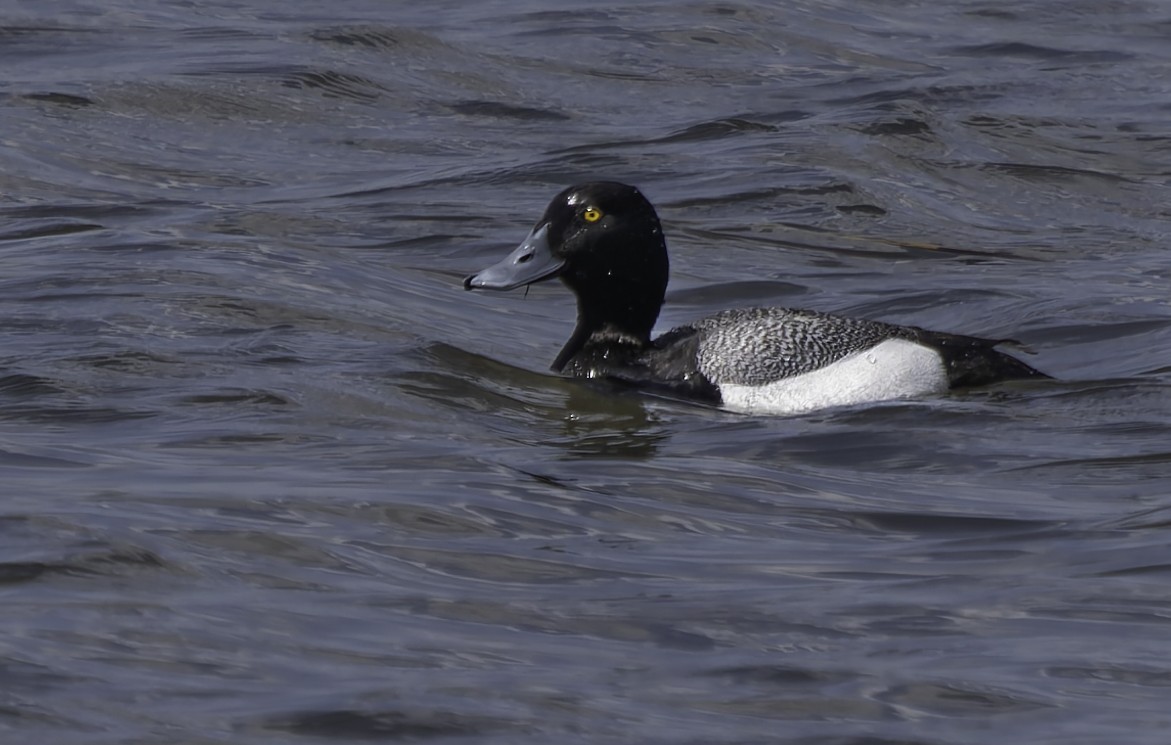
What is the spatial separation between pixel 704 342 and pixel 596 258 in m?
0.77

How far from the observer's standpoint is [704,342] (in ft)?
32.7

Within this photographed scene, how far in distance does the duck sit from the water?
7.8 inches

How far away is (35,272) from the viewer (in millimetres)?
11883

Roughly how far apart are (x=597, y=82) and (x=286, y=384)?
8.46 m

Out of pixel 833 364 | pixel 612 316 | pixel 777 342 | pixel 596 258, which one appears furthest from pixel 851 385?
pixel 596 258

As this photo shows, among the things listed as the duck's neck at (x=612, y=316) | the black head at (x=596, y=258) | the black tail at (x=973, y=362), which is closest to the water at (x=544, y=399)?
the black tail at (x=973, y=362)

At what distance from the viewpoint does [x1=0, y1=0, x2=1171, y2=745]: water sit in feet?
18.9

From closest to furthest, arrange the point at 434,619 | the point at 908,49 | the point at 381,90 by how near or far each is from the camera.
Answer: the point at 434,619 → the point at 381,90 → the point at 908,49

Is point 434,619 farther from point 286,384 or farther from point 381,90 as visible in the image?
point 381,90

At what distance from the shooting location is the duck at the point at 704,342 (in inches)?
377

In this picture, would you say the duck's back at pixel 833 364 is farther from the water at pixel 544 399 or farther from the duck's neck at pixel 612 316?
the duck's neck at pixel 612 316

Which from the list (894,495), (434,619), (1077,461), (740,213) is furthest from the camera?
(740,213)

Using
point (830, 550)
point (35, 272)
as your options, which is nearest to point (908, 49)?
point (35, 272)

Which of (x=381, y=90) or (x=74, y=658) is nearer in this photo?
(x=74, y=658)
